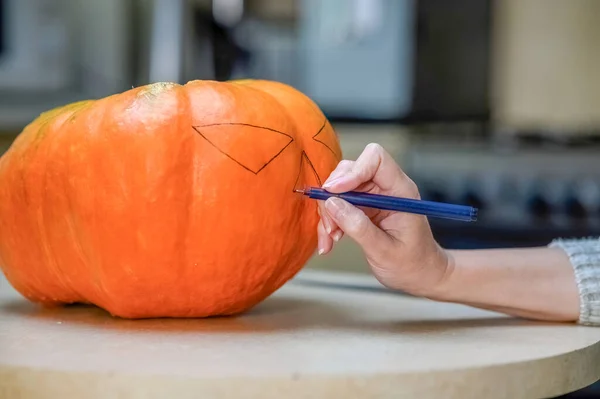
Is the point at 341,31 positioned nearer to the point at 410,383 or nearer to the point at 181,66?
the point at 181,66

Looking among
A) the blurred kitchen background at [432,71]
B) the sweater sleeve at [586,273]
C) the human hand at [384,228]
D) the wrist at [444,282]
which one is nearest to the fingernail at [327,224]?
the human hand at [384,228]

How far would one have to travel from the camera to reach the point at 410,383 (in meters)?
0.47

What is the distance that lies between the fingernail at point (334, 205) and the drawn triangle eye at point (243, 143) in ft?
0.20

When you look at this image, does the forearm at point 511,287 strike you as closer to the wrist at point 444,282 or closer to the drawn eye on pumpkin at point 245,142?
the wrist at point 444,282

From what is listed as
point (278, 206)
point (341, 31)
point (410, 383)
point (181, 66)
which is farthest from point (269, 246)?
point (341, 31)

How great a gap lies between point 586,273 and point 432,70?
156cm

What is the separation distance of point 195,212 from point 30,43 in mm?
1253

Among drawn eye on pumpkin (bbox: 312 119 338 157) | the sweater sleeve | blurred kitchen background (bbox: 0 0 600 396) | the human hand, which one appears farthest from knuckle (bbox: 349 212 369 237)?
blurred kitchen background (bbox: 0 0 600 396)

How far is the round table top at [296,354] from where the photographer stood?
0.46 meters

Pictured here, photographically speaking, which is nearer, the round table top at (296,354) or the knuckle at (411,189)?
the round table top at (296,354)

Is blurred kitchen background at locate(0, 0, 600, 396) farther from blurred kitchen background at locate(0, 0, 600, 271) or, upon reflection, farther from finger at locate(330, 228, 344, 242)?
finger at locate(330, 228, 344, 242)

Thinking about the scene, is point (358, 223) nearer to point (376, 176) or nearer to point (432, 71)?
point (376, 176)

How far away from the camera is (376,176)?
0.63 meters

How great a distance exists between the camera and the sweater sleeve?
705mm
